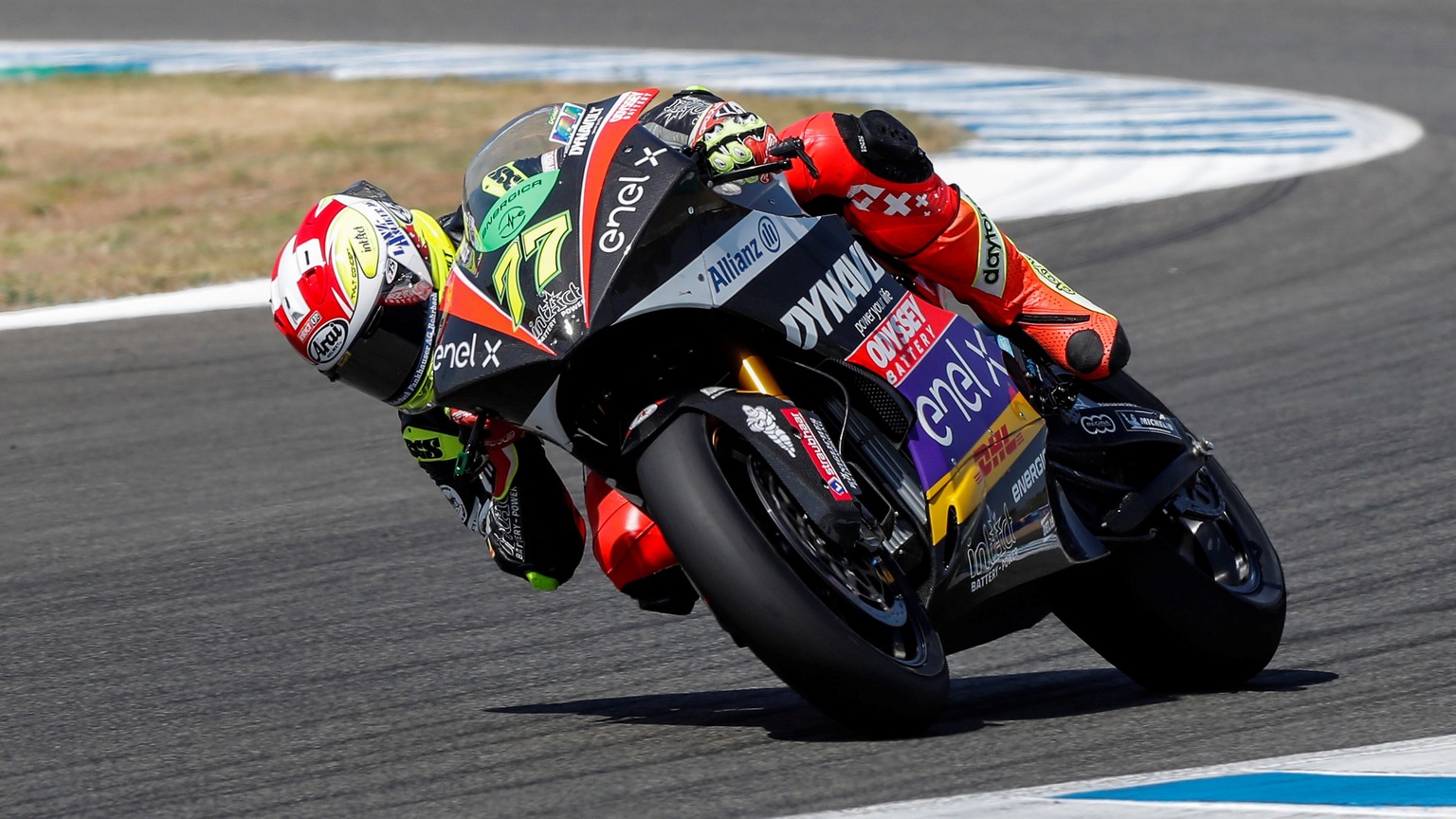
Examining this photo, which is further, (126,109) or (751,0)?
(751,0)

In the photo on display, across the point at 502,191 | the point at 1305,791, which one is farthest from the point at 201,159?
the point at 1305,791

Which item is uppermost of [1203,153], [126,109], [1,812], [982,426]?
[982,426]

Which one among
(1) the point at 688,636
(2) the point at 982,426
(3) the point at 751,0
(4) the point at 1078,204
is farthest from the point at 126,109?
(2) the point at 982,426

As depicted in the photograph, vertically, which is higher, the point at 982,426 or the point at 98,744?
the point at 982,426

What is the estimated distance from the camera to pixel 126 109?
15.6 metres

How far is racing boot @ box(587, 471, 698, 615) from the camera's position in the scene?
12.5 feet

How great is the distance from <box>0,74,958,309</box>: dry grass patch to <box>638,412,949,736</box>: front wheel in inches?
262

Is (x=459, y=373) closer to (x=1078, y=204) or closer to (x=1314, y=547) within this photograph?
(x=1314, y=547)

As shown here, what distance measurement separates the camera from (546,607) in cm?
512

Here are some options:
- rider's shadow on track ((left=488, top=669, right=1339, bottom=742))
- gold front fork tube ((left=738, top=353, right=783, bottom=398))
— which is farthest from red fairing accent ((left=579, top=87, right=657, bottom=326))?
rider's shadow on track ((left=488, top=669, right=1339, bottom=742))

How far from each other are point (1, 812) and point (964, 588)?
6.26ft

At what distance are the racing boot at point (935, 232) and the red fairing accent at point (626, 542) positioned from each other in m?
0.77

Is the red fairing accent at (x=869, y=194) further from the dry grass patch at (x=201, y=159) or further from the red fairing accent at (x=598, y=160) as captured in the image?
the dry grass patch at (x=201, y=159)

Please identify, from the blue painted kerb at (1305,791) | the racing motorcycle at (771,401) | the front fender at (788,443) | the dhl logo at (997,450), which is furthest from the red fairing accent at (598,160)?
the blue painted kerb at (1305,791)
